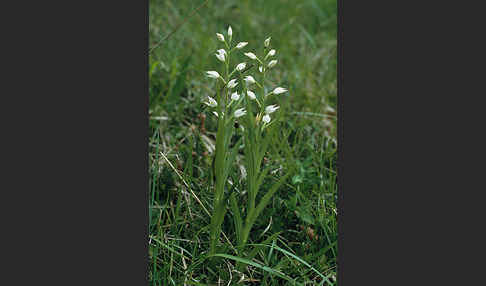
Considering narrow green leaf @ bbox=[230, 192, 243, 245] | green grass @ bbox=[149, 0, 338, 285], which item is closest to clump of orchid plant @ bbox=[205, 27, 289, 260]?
narrow green leaf @ bbox=[230, 192, 243, 245]

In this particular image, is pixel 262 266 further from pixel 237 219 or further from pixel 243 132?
pixel 243 132

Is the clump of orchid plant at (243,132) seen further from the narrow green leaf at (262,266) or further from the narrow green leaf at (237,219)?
the narrow green leaf at (262,266)

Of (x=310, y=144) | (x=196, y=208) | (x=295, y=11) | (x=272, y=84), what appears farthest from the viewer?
(x=295, y=11)

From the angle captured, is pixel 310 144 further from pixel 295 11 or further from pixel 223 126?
pixel 295 11

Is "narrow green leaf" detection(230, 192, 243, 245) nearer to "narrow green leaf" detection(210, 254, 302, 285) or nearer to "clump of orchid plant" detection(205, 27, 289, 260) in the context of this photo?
"clump of orchid plant" detection(205, 27, 289, 260)

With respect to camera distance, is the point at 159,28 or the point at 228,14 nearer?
the point at 159,28

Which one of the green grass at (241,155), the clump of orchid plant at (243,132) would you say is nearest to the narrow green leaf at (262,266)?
the green grass at (241,155)

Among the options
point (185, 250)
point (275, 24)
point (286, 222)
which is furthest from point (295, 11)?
point (185, 250)

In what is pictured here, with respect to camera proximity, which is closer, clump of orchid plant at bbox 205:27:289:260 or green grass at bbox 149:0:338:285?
clump of orchid plant at bbox 205:27:289:260
